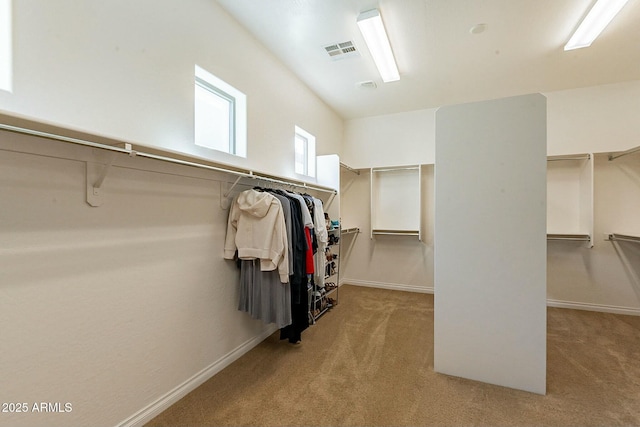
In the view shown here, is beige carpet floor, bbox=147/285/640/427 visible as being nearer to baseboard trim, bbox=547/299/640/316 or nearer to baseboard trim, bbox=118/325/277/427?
baseboard trim, bbox=118/325/277/427

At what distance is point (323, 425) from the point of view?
1.67m

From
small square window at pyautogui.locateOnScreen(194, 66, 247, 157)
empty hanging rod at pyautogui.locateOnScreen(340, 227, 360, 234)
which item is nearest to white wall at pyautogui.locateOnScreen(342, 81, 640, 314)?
empty hanging rod at pyautogui.locateOnScreen(340, 227, 360, 234)

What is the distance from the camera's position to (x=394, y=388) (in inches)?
80.0

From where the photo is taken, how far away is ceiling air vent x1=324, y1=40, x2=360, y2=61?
2.76 m

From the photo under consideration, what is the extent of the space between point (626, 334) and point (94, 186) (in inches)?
194

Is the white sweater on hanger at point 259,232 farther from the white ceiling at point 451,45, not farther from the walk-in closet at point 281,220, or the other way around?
the white ceiling at point 451,45

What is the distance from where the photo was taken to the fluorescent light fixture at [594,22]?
7.03 feet

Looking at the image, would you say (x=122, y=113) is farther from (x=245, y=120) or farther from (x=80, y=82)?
(x=245, y=120)

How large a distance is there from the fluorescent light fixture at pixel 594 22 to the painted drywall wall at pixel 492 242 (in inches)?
44.1

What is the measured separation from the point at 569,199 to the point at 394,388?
12.1 ft

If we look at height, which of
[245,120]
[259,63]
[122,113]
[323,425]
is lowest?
[323,425]

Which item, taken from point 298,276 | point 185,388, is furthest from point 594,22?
point 185,388

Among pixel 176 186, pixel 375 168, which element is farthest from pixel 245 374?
pixel 375 168

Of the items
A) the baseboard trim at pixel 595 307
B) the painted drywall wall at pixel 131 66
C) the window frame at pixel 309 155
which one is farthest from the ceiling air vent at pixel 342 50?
the baseboard trim at pixel 595 307
